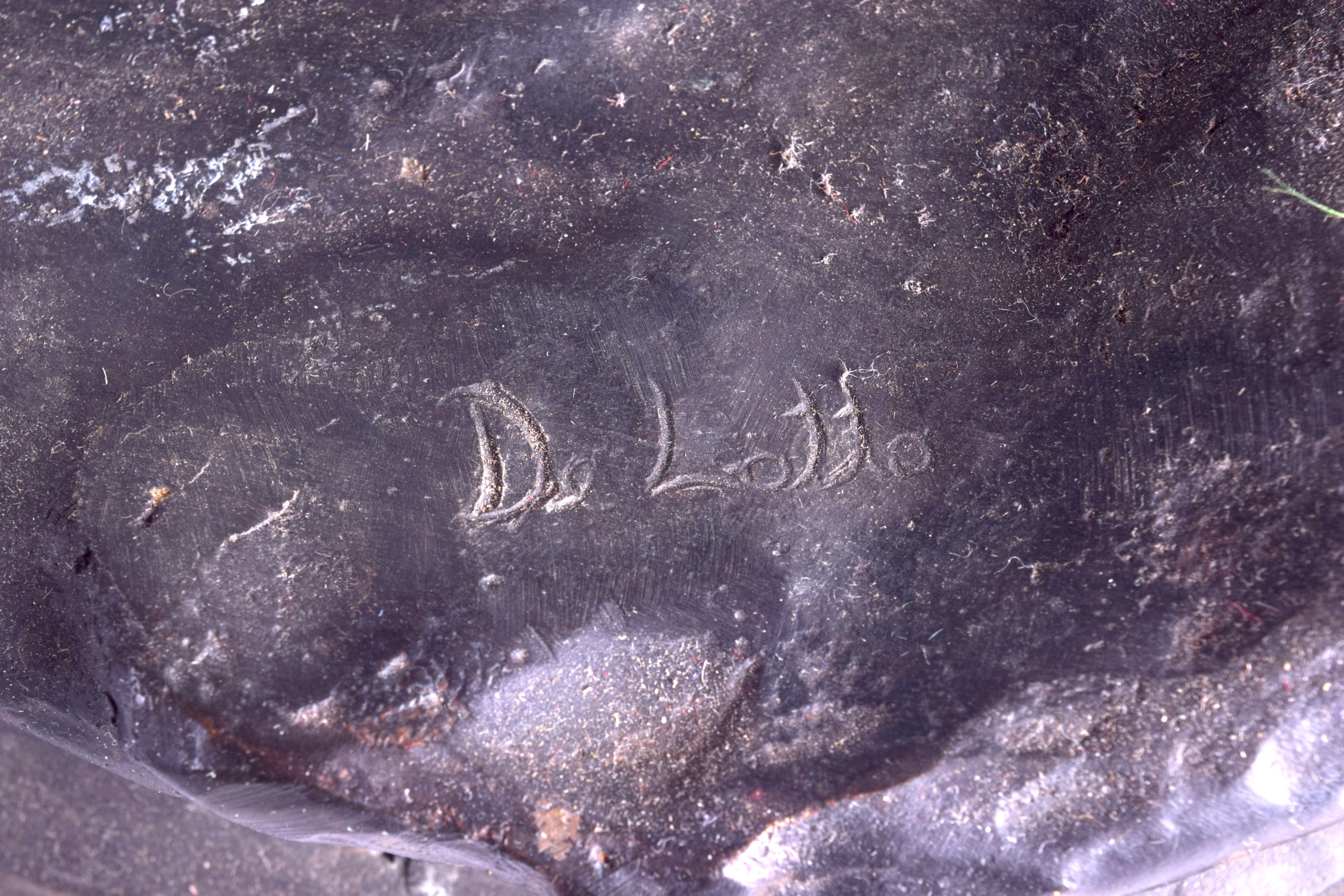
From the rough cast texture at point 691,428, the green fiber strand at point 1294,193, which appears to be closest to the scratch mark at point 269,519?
the rough cast texture at point 691,428

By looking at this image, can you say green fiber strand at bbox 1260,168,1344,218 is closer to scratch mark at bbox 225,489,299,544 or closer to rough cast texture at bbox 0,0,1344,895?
rough cast texture at bbox 0,0,1344,895

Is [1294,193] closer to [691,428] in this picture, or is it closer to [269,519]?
[691,428]

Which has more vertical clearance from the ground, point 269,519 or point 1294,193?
point 1294,193

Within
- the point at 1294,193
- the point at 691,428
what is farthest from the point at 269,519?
the point at 1294,193

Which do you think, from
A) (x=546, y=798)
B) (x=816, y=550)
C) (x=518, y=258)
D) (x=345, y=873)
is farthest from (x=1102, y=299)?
(x=345, y=873)

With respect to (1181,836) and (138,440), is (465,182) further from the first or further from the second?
(1181,836)
